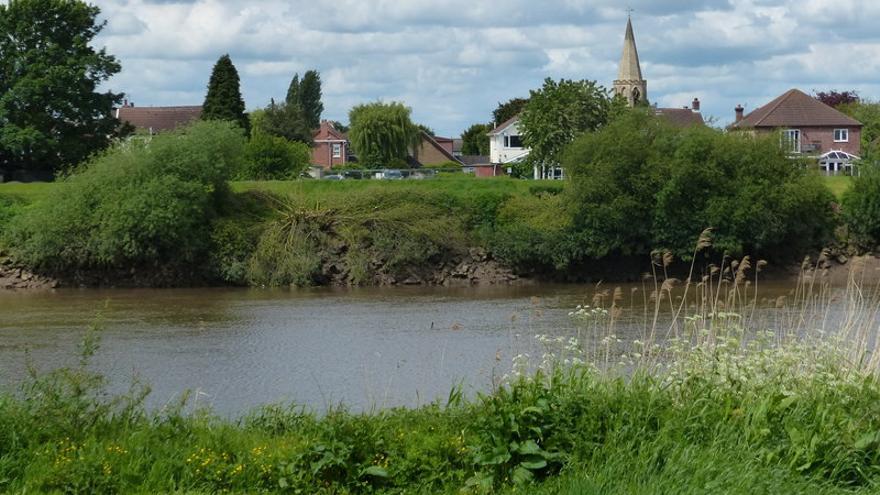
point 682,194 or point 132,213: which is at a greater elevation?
point 682,194

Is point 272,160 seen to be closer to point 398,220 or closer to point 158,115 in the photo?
point 398,220

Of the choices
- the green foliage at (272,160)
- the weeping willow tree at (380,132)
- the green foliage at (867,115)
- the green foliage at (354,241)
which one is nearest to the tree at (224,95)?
the green foliage at (272,160)

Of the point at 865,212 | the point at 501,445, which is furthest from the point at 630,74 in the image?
the point at 501,445

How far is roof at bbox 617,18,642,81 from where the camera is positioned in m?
105

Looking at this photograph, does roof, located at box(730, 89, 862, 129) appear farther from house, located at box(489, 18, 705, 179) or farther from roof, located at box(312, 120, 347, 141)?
roof, located at box(312, 120, 347, 141)

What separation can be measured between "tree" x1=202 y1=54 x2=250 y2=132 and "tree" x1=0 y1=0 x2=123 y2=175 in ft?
54.1

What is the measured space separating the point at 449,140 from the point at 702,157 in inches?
3813

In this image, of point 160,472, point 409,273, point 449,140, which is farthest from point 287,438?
point 449,140

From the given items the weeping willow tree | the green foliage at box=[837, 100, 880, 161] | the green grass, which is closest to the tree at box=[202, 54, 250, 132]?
the weeping willow tree

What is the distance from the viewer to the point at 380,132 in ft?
313

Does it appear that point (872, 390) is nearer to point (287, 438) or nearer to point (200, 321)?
point (287, 438)

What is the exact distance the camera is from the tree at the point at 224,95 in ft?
266

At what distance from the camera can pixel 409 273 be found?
50500 millimetres

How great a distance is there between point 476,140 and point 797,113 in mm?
52479
